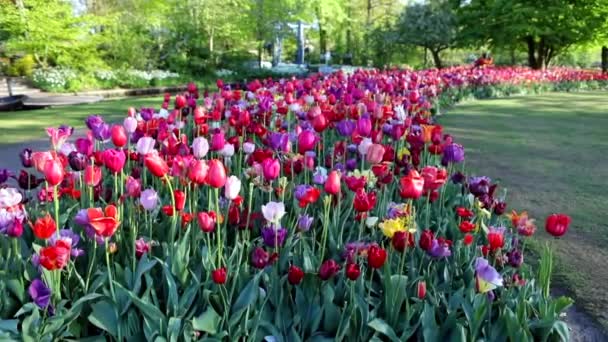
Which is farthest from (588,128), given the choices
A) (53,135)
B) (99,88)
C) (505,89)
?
(99,88)

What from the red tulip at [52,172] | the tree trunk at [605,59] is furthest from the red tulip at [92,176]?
the tree trunk at [605,59]

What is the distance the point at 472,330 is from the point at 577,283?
1.24 metres

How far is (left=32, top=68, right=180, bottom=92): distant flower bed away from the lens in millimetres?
18625

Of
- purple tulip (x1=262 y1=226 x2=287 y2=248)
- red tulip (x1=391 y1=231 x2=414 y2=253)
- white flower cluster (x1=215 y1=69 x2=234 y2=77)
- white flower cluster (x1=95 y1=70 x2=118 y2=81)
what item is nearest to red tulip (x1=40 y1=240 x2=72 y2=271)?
purple tulip (x1=262 y1=226 x2=287 y2=248)

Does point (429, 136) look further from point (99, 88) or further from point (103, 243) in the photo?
point (99, 88)

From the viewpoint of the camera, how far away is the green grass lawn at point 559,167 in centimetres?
320

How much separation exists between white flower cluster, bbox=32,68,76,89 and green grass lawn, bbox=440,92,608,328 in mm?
12751

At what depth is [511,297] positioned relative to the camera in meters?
2.25

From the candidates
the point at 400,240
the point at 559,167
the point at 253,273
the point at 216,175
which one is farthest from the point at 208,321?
the point at 559,167

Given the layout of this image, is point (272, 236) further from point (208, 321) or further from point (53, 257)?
point (53, 257)

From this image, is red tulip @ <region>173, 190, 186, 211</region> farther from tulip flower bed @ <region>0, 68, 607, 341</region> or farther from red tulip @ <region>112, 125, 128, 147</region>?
red tulip @ <region>112, 125, 128, 147</region>

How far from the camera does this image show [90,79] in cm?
1961

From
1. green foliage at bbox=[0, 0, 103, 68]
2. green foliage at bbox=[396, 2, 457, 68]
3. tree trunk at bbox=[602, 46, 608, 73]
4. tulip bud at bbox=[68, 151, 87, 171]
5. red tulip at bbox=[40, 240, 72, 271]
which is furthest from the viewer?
tree trunk at bbox=[602, 46, 608, 73]

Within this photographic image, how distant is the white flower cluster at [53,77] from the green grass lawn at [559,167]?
1275cm
